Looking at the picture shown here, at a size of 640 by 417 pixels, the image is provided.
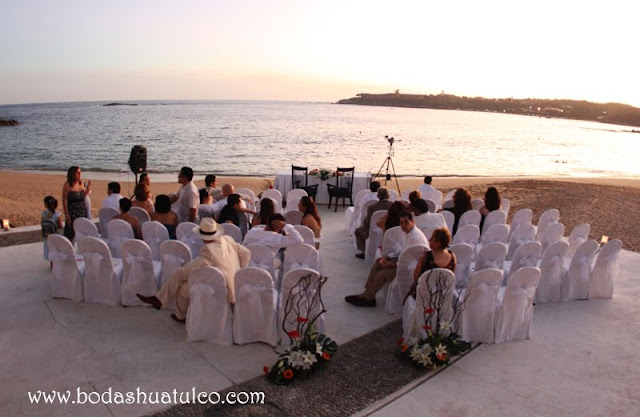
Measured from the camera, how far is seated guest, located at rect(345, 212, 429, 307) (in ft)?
19.8

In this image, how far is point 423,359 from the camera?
187 inches

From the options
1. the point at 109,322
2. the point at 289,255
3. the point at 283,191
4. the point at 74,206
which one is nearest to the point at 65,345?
the point at 109,322

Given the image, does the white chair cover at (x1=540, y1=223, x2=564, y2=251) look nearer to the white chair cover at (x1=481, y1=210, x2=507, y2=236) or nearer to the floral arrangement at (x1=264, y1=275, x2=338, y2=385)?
the white chair cover at (x1=481, y1=210, x2=507, y2=236)

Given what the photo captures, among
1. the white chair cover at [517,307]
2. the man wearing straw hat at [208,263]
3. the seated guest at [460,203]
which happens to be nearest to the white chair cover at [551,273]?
the white chair cover at [517,307]

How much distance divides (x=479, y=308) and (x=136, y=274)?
4.14 metres

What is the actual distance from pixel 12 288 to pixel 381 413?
17.7 ft

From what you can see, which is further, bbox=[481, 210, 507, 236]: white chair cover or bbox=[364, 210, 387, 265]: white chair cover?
bbox=[481, 210, 507, 236]: white chair cover

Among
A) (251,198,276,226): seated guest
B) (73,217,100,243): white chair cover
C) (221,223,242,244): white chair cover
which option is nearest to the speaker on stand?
(73,217,100,243): white chair cover

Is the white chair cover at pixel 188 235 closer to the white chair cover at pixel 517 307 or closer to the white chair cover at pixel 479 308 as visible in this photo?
the white chair cover at pixel 479 308

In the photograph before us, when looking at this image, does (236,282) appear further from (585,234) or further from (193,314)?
(585,234)

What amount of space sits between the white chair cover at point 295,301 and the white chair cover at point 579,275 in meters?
3.76

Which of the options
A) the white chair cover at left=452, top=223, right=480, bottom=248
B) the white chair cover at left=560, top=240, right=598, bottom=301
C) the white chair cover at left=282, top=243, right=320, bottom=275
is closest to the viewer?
the white chair cover at left=282, top=243, right=320, bottom=275

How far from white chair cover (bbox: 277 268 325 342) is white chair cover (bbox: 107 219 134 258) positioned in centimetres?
266

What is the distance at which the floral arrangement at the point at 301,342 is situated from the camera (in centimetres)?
448
